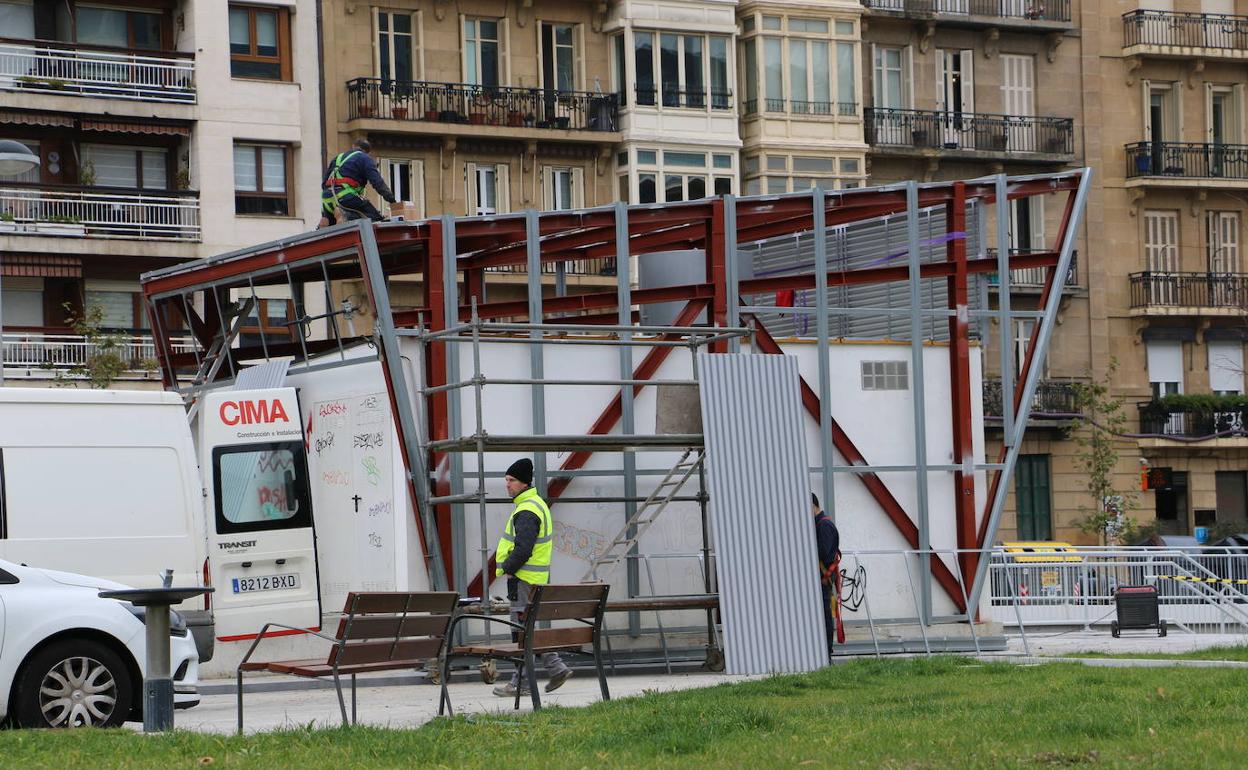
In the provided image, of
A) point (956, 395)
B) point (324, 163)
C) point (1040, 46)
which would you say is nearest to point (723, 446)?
point (956, 395)

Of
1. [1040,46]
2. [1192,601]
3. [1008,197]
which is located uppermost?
[1040,46]

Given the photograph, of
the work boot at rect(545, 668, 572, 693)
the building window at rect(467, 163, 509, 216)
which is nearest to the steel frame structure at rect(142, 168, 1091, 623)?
the work boot at rect(545, 668, 572, 693)

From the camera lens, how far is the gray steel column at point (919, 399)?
2138 cm

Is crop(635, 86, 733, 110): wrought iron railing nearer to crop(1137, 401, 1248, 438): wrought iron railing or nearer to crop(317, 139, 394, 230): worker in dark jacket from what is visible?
crop(1137, 401, 1248, 438): wrought iron railing

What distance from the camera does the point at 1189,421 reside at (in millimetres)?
56312

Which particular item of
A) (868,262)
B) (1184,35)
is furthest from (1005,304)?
(1184,35)

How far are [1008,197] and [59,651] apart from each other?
38.5ft

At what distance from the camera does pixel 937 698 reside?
1395 centimetres

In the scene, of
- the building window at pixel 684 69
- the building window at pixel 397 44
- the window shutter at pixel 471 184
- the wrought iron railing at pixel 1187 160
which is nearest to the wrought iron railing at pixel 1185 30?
the wrought iron railing at pixel 1187 160

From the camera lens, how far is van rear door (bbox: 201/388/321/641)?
19609 millimetres

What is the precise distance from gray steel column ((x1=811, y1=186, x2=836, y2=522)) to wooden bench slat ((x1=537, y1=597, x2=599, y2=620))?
21.2ft

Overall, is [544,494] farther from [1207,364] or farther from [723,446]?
[1207,364]

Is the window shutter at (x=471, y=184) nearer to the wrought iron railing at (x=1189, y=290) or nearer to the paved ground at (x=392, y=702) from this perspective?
the wrought iron railing at (x=1189, y=290)

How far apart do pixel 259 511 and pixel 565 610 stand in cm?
597
